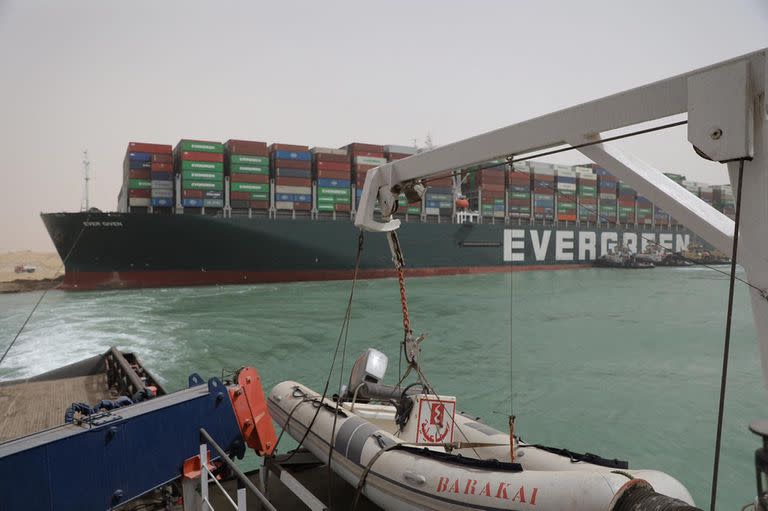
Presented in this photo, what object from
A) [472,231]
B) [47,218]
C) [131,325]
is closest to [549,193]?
[472,231]

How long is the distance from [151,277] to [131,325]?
27.3 ft

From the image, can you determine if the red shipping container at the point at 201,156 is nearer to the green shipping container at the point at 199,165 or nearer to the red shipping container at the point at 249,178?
the green shipping container at the point at 199,165

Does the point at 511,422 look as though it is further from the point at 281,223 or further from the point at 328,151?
the point at 328,151

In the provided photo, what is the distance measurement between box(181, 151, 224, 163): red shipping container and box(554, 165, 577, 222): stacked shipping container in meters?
21.8

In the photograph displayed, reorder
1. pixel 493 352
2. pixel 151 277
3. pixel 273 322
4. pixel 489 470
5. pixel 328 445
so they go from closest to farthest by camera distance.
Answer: pixel 489 470 < pixel 328 445 < pixel 493 352 < pixel 273 322 < pixel 151 277

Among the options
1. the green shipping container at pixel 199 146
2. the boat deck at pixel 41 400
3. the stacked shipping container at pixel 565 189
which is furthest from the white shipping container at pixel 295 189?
the boat deck at pixel 41 400

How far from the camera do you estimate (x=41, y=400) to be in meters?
4.78

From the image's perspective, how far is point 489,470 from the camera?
2.61 meters

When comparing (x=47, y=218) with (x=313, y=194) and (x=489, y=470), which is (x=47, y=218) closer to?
(x=313, y=194)

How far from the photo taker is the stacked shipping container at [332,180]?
26.0 m

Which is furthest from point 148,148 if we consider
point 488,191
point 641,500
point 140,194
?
point 641,500

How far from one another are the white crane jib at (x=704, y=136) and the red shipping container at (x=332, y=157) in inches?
972

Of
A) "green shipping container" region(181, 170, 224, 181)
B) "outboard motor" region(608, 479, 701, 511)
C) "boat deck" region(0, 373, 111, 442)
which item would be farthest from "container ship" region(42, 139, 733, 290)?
"outboard motor" region(608, 479, 701, 511)

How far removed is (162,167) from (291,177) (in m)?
6.44
